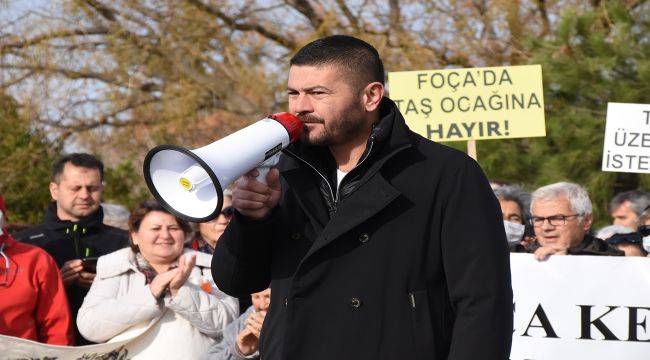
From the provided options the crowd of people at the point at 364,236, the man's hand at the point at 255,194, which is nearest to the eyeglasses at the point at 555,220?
the crowd of people at the point at 364,236

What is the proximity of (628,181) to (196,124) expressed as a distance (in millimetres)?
6932

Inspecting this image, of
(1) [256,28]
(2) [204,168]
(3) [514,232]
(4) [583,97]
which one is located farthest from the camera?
(1) [256,28]

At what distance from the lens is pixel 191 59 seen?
49.7ft

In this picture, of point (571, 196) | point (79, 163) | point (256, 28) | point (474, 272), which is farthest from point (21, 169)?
point (474, 272)

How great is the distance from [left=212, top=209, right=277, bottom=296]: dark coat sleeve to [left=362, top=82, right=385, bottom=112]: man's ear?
393 mm

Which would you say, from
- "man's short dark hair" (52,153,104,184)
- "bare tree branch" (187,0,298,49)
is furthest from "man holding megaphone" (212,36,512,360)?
"bare tree branch" (187,0,298,49)

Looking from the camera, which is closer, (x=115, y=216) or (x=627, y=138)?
(x=627, y=138)

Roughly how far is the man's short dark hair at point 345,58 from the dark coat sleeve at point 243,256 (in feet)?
1.41

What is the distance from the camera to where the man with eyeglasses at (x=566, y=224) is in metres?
5.39

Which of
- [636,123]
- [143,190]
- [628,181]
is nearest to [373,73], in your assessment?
[636,123]

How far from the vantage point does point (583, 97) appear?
33.2ft

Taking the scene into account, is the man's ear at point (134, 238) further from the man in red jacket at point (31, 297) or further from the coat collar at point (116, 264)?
the man in red jacket at point (31, 297)

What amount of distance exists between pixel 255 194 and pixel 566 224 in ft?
10.1

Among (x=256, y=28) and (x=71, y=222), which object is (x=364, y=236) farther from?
(x=256, y=28)
